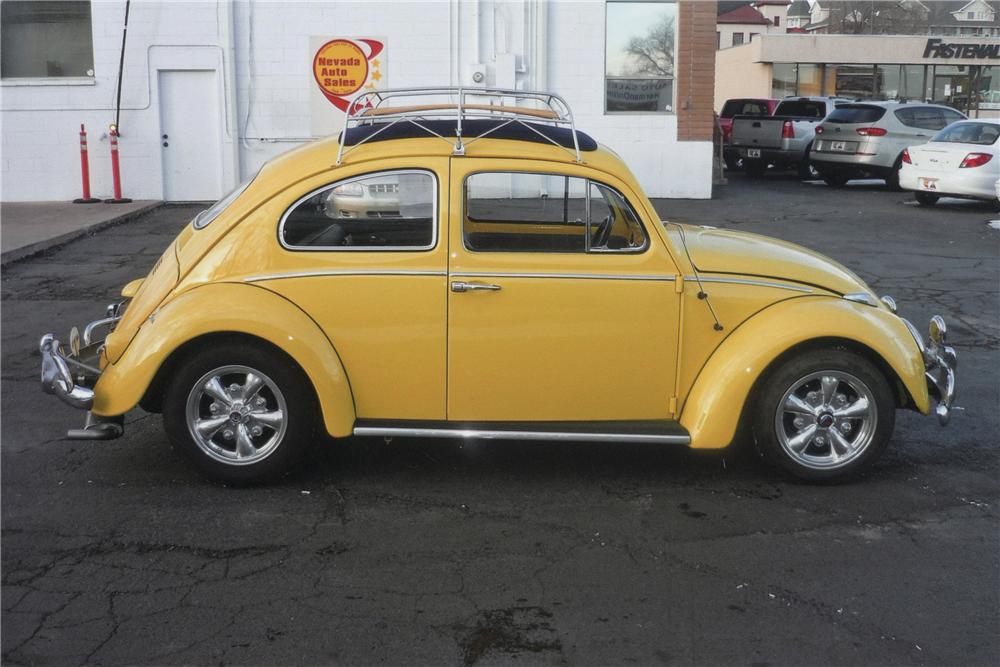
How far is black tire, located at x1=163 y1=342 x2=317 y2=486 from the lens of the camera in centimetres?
497

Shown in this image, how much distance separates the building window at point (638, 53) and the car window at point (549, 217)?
44.1ft

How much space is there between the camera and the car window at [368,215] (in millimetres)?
5121

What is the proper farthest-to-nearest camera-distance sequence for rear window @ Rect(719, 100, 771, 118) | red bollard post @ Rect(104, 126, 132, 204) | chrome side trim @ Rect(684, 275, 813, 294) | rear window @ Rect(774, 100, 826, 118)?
rear window @ Rect(719, 100, 771, 118), rear window @ Rect(774, 100, 826, 118), red bollard post @ Rect(104, 126, 132, 204), chrome side trim @ Rect(684, 275, 813, 294)

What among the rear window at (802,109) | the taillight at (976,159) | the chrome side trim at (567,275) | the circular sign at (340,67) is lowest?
the chrome side trim at (567,275)

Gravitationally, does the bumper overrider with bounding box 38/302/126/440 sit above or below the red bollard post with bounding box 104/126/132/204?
below

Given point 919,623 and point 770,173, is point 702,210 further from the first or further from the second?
point 919,623

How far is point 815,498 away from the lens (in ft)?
16.7

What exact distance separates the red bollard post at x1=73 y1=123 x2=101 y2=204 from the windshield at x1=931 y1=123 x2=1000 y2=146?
46.9 feet

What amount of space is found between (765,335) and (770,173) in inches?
888

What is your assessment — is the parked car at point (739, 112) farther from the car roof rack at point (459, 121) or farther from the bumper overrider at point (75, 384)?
the bumper overrider at point (75, 384)

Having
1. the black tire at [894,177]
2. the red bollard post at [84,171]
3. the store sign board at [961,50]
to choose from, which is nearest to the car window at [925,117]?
the black tire at [894,177]

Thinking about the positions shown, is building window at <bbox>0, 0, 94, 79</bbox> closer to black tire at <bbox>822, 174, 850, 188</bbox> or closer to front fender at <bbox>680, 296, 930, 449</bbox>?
black tire at <bbox>822, 174, 850, 188</bbox>

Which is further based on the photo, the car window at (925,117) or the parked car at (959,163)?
the car window at (925,117)

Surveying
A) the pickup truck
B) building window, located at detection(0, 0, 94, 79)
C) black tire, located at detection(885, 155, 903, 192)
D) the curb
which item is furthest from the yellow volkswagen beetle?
the pickup truck
